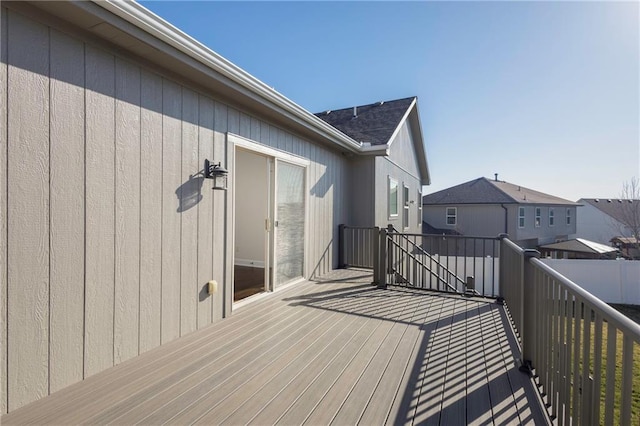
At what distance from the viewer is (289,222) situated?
4.85 metres

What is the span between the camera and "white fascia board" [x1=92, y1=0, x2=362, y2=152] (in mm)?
2117

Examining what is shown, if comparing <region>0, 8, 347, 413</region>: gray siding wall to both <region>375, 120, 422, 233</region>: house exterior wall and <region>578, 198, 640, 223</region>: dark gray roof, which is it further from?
<region>578, 198, 640, 223</region>: dark gray roof

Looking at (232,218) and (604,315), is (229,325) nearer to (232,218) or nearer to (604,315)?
(232,218)

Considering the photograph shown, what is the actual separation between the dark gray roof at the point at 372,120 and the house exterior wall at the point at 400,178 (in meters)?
0.47

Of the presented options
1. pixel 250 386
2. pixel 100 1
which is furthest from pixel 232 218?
pixel 100 1

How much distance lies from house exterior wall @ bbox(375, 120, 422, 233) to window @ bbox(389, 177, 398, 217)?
13 centimetres

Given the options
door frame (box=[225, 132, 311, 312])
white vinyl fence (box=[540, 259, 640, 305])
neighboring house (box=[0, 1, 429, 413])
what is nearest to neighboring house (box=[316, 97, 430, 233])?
door frame (box=[225, 132, 311, 312])

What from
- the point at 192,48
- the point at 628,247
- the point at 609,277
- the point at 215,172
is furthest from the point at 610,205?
the point at 192,48

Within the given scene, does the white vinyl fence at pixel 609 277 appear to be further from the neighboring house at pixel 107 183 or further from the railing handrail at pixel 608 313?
the neighboring house at pixel 107 183

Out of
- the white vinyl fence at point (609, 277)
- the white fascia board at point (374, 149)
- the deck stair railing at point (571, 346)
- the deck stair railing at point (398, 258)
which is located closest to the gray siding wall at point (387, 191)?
the white fascia board at point (374, 149)

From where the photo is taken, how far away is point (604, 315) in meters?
1.24

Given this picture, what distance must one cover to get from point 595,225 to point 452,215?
16207 millimetres

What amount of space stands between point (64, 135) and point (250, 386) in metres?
2.19

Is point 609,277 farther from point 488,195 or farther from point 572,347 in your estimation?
point 488,195
